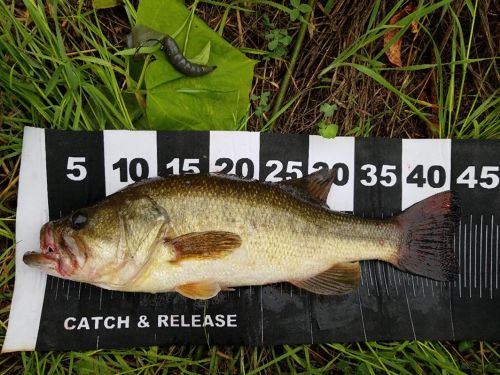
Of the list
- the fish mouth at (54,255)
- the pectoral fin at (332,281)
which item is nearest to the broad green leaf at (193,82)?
the fish mouth at (54,255)

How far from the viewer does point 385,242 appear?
8.44ft

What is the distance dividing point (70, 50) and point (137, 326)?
1.65 meters

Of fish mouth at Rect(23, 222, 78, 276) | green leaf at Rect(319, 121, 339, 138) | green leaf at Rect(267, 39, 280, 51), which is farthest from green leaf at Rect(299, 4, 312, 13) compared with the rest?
fish mouth at Rect(23, 222, 78, 276)

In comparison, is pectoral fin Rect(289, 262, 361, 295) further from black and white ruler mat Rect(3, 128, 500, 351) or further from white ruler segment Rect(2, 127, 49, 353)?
white ruler segment Rect(2, 127, 49, 353)

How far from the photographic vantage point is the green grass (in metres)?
2.63

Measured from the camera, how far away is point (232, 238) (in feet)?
7.54

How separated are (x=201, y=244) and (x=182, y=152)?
647mm

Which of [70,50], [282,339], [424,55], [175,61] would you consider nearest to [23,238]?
[70,50]

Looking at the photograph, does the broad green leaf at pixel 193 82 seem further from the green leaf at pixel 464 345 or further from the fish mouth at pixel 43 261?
the green leaf at pixel 464 345

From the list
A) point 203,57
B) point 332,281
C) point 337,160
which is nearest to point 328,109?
point 337,160

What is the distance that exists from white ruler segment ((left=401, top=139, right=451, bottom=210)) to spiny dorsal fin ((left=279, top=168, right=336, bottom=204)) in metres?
0.52

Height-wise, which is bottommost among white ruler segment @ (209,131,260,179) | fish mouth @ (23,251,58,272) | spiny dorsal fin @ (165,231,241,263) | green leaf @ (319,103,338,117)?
fish mouth @ (23,251,58,272)

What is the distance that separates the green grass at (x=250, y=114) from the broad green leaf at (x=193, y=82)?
11 cm

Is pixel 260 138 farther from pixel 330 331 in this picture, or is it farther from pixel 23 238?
pixel 23 238
